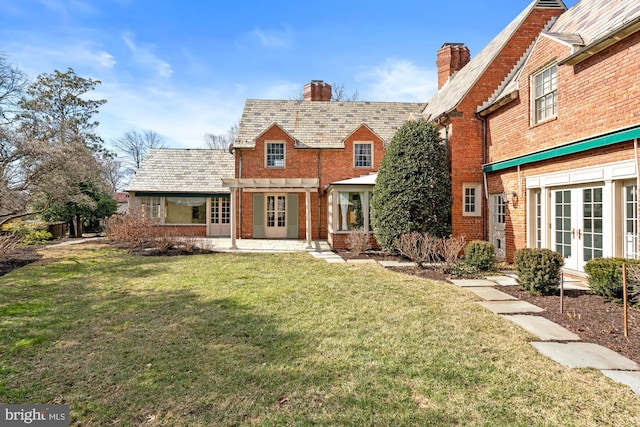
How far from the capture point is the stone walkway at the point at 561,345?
11.4 feet

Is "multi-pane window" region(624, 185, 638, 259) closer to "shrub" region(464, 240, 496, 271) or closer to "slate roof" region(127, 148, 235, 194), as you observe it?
"shrub" region(464, 240, 496, 271)

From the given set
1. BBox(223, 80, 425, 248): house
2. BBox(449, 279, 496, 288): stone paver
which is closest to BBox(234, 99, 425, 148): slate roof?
BBox(223, 80, 425, 248): house

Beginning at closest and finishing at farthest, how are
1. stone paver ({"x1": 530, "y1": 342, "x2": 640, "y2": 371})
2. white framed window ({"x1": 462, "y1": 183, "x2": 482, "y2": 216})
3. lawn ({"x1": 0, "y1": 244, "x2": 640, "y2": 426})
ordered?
lawn ({"x1": 0, "y1": 244, "x2": 640, "y2": 426}) < stone paver ({"x1": 530, "y1": 342, "x2": 640, "y2": 371}) < white framed window ({"x1": 462, "y1": 183, "x2": 482, "y2": 216})

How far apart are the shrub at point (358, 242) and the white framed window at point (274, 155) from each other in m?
7.65

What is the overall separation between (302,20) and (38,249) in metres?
13.8

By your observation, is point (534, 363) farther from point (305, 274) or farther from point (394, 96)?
point (394, 96)

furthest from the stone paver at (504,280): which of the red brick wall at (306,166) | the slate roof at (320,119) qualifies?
the slate roof at (320,119)

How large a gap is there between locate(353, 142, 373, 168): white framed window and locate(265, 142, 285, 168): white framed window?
13.9 feet

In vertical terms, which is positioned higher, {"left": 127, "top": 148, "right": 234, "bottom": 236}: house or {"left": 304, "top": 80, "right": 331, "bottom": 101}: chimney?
{"left": 304, "top": 80, "right": 331, "bottom": 101}: chimney

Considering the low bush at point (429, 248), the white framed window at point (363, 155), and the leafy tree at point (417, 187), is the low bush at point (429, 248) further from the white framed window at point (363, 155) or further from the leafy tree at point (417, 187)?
the white framed window at point (363, 155)

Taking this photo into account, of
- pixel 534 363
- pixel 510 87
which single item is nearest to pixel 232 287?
pixel 534 363

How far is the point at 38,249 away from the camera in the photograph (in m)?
13.7

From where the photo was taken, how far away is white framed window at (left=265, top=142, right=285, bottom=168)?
18.9m

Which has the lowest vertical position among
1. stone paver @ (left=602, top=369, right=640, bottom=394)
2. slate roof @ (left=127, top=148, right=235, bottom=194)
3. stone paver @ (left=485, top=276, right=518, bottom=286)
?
stone paver @ (left=602, top=369, right=640, bottom=394)
